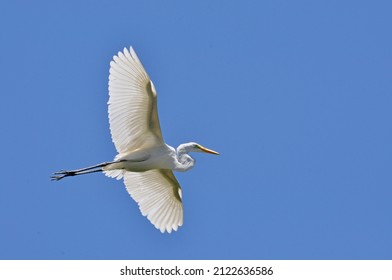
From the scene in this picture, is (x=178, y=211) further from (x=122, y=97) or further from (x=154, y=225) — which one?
(x=122, y=97)

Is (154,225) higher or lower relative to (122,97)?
lower

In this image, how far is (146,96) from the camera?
18375 mm

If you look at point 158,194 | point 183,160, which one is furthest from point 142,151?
point 158,194

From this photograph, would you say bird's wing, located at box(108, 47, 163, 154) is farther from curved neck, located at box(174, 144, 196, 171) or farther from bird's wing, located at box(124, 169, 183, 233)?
bird's wing, located at box(124, 169, 183, 233)

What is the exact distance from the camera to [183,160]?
19.0 m

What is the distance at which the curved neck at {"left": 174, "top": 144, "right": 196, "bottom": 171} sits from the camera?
18875 millimetres

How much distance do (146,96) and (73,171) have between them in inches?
60.1

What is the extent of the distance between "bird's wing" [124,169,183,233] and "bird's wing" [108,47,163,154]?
75 cm

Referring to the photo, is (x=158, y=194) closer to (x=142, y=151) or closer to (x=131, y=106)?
(x=142, y=151)

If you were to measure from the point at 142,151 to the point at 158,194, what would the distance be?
3.07ft

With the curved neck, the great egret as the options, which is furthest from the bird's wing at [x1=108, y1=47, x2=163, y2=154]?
the curved neck

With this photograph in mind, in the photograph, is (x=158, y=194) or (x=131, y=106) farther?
(x=158, y=194)
